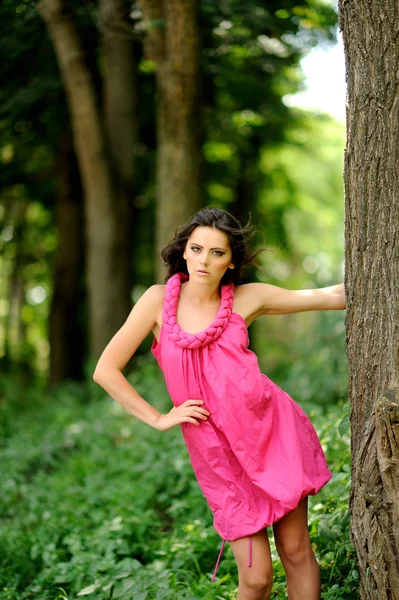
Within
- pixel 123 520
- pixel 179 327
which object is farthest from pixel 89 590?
pixel 179 327

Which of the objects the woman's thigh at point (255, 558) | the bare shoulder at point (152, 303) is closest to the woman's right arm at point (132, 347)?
the bare shoulder at point (152, 303)

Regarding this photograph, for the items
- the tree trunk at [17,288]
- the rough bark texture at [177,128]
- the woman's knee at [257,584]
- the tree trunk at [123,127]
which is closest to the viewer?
the woman's knee at [257,584]

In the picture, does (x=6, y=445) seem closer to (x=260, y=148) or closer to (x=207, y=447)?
(x=207, y=447)

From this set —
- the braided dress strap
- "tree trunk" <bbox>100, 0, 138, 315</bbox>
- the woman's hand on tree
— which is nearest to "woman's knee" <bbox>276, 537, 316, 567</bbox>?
the woman's hand on tree

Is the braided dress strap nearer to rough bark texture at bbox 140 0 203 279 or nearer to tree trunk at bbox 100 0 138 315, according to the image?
rough bark texture at bbox 140 0 203 279

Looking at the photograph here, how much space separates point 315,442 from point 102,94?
899 cm

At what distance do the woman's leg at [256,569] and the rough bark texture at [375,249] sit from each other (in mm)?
402

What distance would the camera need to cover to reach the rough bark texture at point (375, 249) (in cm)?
311

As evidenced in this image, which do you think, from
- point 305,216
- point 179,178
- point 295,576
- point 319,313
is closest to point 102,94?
point 179,178

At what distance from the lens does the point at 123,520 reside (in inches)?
195

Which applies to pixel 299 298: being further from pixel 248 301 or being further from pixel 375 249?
pixel 375 249

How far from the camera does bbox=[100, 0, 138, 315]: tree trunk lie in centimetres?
1055

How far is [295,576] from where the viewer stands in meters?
3.33

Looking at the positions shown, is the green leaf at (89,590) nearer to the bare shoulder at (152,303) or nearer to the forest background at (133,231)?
the forest background at (133,231)
